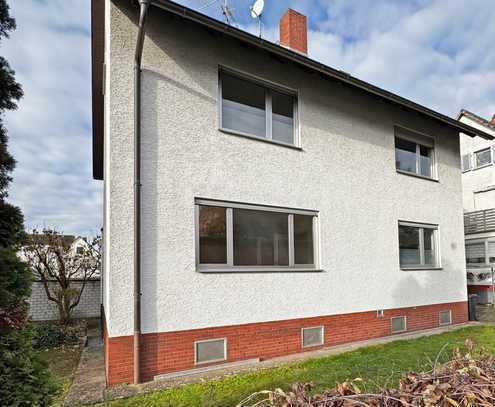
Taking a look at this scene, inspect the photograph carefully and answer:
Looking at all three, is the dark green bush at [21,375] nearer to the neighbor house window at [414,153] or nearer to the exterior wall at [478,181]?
the neighbor house window at [414,153]

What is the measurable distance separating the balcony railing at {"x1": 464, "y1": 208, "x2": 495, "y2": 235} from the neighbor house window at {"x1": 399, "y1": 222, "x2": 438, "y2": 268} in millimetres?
9623

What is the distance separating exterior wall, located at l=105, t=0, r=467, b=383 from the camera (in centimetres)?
583

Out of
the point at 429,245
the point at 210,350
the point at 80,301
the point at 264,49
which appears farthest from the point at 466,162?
the point at 80,301

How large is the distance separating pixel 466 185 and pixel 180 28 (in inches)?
808

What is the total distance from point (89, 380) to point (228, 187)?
386cm

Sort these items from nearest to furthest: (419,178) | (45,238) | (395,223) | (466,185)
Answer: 1. (395,223)
2. (419,178)
3. (45,238)
4. (466,185)

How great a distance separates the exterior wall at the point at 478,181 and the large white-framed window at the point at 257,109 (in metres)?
17.1

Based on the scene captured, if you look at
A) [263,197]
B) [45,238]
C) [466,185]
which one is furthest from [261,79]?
[466,185]

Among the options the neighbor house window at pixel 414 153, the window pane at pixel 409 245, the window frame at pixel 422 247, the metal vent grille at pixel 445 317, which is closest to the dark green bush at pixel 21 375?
the window frame at pixel 422 247

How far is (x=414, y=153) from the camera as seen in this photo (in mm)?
10469

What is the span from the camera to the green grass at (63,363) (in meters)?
5.58

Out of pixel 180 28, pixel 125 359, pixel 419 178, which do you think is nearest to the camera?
pixel 125 359

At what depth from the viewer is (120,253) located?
5.63m

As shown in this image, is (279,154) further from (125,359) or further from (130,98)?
(125,359)
